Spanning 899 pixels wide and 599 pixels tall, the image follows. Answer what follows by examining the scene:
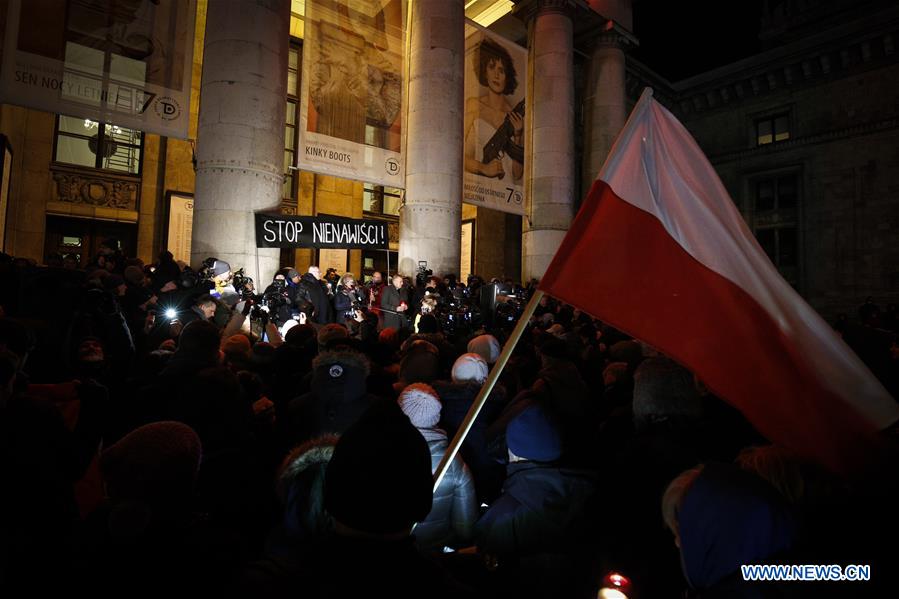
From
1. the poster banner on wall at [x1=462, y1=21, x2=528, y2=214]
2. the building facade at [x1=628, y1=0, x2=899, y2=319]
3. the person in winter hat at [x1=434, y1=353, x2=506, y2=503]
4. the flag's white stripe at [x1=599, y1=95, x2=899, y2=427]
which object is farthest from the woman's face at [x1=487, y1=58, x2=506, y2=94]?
the flag's white stripe at [x1=599, y1=95, x2=899, y2=427]

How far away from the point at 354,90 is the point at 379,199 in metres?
7.92

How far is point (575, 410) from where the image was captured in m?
3.49

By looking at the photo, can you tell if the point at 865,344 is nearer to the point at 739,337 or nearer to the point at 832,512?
the point at 739,337

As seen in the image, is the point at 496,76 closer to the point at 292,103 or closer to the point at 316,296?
the point at 292,103

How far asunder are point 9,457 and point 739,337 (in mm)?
2970

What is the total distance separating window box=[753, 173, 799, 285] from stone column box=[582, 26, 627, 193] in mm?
11510

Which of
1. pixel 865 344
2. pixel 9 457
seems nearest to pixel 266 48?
pixel 9 457

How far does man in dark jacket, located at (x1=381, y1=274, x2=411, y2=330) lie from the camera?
416 inches

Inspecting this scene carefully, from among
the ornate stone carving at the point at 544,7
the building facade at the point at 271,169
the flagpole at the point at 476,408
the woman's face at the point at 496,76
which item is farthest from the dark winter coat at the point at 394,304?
the ornate stone carving at the point at 544,7

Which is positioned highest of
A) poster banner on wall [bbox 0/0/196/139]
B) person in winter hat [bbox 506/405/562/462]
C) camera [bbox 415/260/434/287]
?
poster banner on wall [bbox 0/0/196/139]

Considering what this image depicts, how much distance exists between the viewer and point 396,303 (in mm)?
10836

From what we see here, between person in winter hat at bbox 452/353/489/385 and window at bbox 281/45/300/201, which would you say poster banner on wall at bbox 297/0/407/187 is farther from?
person in winter hat at bbox 452/353/489/385

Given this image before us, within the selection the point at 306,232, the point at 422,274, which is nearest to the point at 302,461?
the point at 306,232

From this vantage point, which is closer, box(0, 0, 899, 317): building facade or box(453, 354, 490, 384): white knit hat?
box(453, 354, 490, 384): white knit hat
